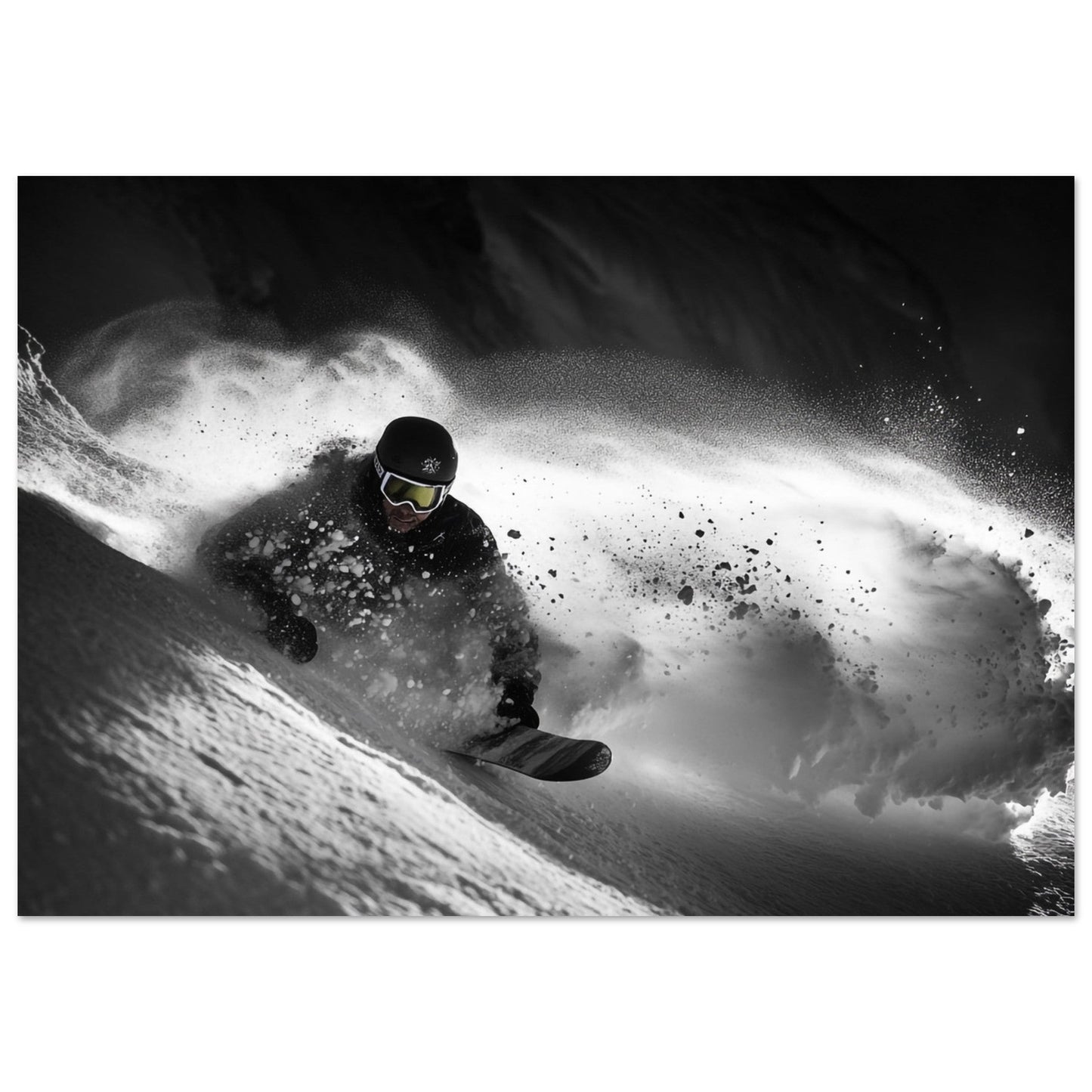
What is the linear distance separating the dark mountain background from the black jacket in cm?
39

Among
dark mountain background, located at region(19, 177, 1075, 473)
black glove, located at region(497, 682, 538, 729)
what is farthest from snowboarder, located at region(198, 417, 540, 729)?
dark mountain background, located at region(19, 177, 1075, 473)

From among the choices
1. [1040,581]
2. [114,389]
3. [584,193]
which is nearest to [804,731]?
[1040,581]

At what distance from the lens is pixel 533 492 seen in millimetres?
2303

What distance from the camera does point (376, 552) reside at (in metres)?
2.31

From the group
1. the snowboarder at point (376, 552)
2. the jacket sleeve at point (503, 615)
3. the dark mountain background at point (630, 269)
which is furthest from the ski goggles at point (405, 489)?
the dark mountain background at point (630, 269)

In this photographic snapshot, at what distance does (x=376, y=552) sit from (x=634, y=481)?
66 cm

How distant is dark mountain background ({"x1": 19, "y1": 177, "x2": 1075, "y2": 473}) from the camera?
7.09ft

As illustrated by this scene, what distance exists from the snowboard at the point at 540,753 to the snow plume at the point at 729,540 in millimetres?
140

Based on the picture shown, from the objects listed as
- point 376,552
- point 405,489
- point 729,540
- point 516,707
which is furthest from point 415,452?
point 729,540

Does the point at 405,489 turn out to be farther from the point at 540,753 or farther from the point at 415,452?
the point at 540,753

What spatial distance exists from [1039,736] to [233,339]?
212 cm

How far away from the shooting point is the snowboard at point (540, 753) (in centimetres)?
217

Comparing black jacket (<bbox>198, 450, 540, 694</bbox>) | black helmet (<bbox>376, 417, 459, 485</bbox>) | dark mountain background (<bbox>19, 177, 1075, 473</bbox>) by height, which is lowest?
black jacket (<bbox>198, 450, 540, 694</bbox>)

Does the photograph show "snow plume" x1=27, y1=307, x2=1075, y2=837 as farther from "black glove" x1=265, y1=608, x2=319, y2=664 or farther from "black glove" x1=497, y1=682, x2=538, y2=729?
"black glove" x1=265, y1=608, x2=319, y2=664
